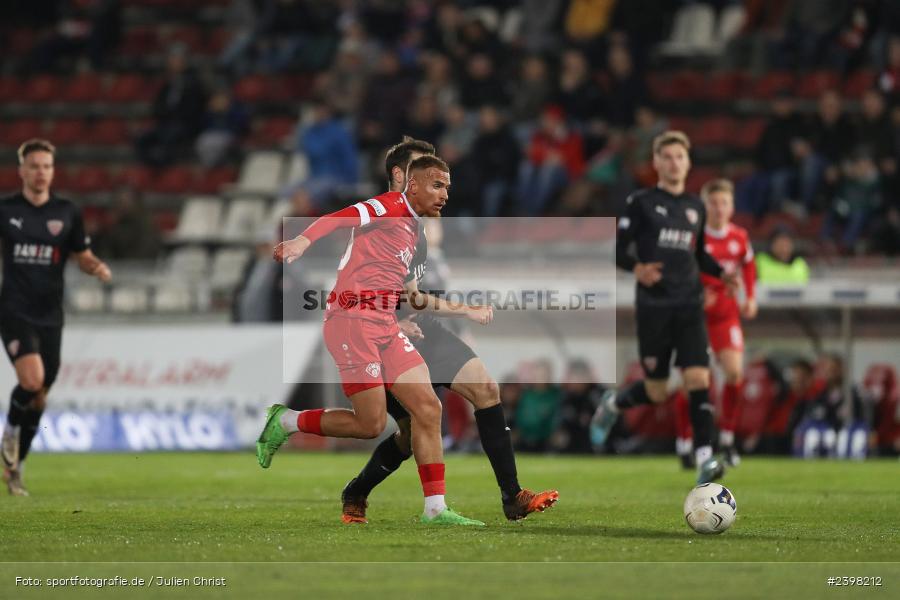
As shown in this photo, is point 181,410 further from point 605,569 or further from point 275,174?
point 605,569

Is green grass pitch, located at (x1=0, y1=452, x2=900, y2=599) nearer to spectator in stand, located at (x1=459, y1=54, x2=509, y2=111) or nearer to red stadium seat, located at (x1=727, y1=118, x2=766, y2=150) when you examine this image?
red stadium seat, located at (x1=727, y1=118, x2=766, y2=150)

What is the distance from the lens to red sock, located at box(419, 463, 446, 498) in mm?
8734

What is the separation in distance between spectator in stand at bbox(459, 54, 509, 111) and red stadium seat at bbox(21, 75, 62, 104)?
919 centimetres

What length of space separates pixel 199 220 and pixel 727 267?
11.8 m

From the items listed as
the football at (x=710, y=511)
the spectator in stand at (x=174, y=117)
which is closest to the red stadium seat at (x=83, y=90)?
the spectator in stand at (x=174, y=117)

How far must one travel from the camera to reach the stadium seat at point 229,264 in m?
22.3

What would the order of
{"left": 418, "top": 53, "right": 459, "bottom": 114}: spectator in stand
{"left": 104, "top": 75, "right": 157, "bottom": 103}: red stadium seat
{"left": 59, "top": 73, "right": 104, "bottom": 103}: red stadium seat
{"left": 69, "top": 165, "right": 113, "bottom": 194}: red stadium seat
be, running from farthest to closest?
{"left": 59, "top": 73, "right": 104, "bottom": 103}: red stadium seat < {"left": 104, "top": 75, "right": 157, "bottom": 103}: red stadium seat < {"left": 69, "top": 165, "right": 113, "bottom": 194}: red stadium seat < {"left": 418, "top": 53, "right": 459, "bottom": 114}: spectator in stand

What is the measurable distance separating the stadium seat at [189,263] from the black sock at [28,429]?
9748mm

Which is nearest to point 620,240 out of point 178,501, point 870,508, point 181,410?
point 870,508

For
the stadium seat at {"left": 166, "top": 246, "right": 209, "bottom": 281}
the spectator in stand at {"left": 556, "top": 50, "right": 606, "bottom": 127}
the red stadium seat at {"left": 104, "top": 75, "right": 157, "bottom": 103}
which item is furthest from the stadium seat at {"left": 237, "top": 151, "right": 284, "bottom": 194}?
the spectator in stand at {"left": 556, "top": 50, "right": 606, "bottom": 127}

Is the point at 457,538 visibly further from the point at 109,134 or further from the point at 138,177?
the point at 109,134

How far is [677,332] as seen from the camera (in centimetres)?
1224

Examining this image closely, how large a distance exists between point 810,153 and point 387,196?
39.9ft

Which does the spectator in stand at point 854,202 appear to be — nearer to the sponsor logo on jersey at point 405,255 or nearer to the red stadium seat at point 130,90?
the sponsor logo on jersey at point 405,255
